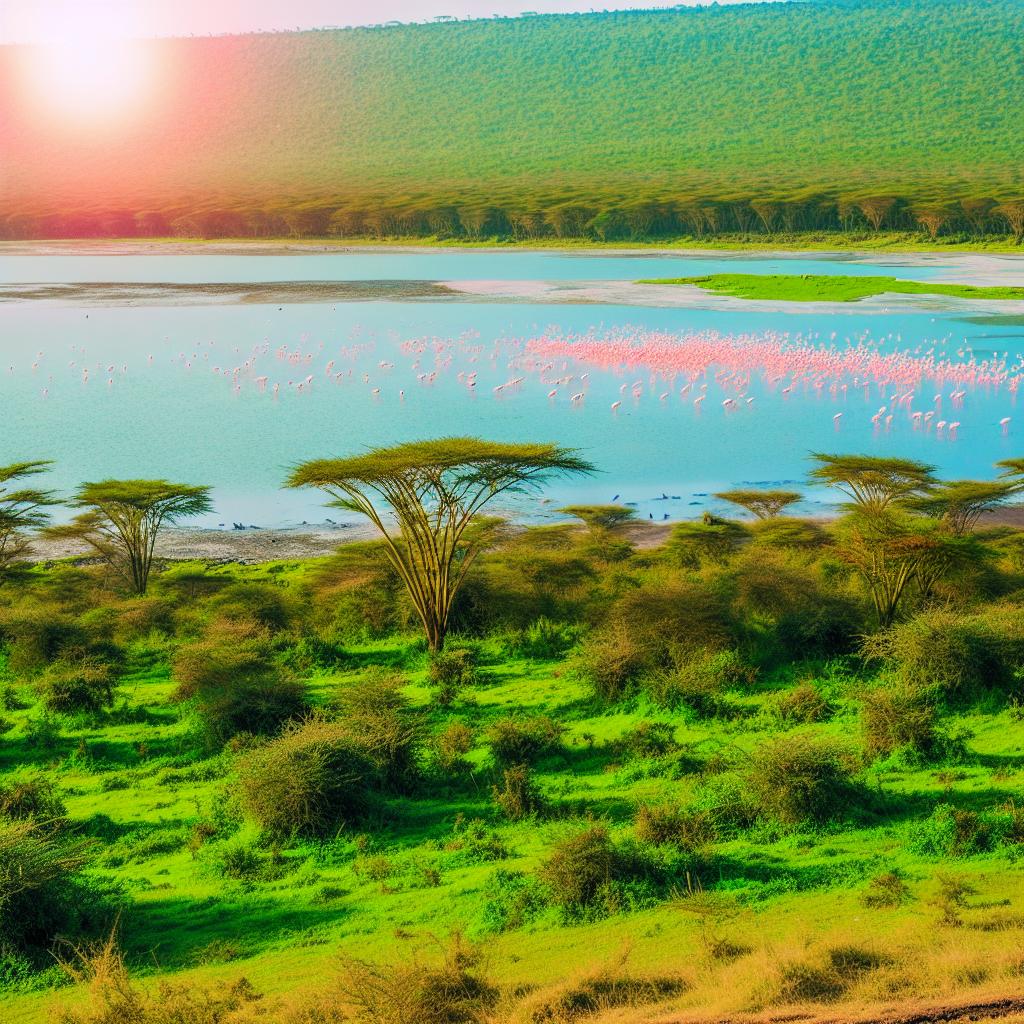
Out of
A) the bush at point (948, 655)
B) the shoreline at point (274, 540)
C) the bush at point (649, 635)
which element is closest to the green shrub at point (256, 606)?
the shoreline at point (274, 540)

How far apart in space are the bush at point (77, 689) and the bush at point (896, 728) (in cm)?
1140

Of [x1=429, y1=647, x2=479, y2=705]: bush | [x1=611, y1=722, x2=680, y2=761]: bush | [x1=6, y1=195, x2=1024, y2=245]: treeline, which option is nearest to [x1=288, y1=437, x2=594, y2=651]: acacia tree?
[x1=429, y1=647, x2=479, y2=705]: bush

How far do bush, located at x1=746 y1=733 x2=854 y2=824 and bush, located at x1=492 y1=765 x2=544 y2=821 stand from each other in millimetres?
2544

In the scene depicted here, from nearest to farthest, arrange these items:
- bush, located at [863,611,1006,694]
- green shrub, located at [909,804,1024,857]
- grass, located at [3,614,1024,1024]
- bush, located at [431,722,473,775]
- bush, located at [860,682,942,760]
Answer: grass, located at [3,614,1024,1024], green shrub, located at [909,804,1024,857], bush, located at [860,682,942,760], bush, located at [431,722,473,775], bush, located at [863,611,1006,694]

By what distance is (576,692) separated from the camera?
18766mm

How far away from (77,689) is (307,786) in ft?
22.0

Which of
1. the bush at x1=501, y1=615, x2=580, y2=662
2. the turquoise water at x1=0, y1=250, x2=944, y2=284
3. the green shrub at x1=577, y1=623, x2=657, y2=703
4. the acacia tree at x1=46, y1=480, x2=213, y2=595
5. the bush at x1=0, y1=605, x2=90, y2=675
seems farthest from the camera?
the turquoise water at x1=0, y1=250, x2=944, y2=284

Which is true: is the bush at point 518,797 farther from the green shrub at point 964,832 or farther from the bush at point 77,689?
the bush at point 77,689

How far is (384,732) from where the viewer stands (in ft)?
49.5

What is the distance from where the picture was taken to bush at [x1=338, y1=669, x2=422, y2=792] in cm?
1482

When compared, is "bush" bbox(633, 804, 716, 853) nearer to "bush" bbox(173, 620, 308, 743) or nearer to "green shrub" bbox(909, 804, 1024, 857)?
"green shrub" bbox(909, 804, 1024, 857)

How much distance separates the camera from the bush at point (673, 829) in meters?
12.5

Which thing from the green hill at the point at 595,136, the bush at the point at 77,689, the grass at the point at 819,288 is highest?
the green hill at the point at 595,136

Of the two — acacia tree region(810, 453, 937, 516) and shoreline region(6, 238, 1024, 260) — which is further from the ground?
shoreline region(6, 238, 1024, 260)
